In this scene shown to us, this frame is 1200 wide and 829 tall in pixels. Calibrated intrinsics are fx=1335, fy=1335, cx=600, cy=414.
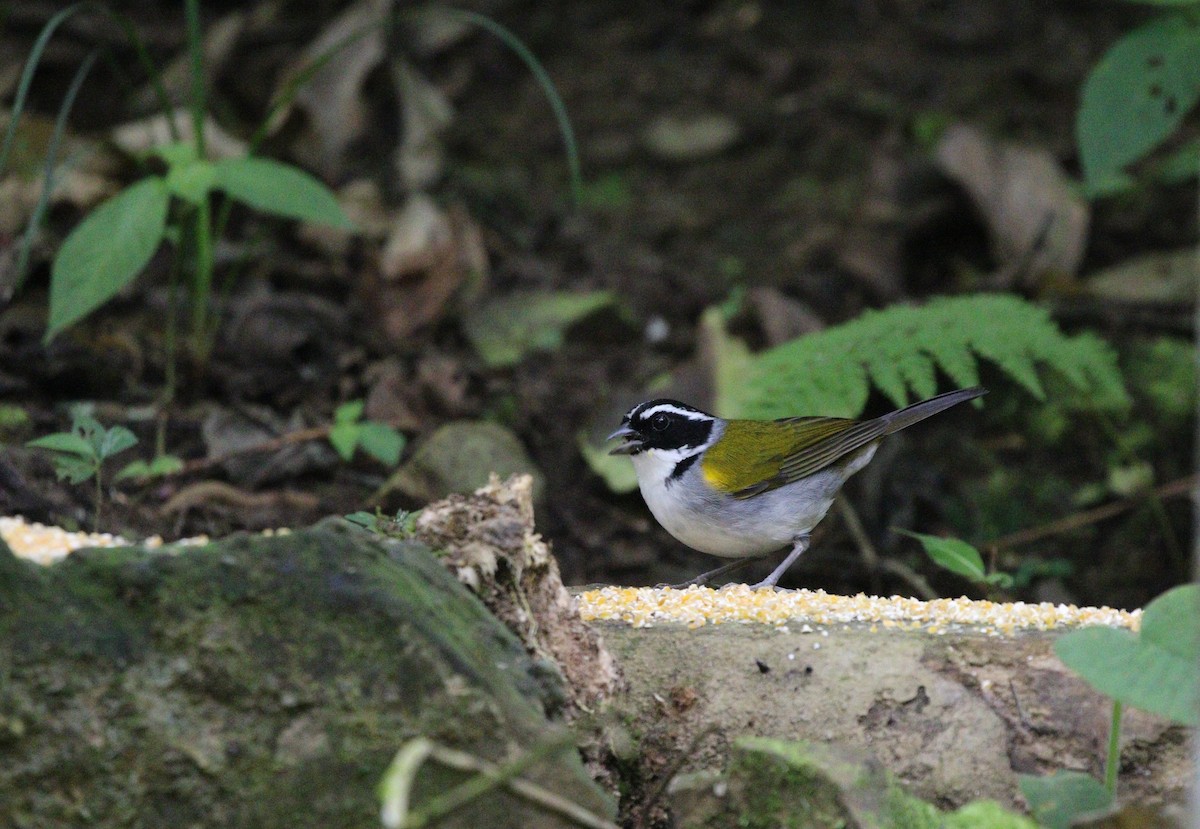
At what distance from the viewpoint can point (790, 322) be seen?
7.31 meters

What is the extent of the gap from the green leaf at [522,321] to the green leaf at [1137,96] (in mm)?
2924

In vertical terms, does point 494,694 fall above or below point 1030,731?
above

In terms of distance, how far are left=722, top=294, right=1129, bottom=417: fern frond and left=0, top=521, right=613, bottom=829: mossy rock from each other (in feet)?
10.7

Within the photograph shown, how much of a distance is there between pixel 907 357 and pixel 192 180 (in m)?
3.06

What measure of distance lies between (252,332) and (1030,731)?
4724mm

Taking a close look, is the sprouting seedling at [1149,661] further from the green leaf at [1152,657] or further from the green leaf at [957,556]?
the green leaf at [957,556]

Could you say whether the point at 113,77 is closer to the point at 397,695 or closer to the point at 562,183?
the point at 562,183

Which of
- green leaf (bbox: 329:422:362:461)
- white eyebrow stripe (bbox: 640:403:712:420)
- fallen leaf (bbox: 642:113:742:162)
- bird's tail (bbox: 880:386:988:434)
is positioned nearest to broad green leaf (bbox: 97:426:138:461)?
green leaf (bbox: 329:422:362:461)

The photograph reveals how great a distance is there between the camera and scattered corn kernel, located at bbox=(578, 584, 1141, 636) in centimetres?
363

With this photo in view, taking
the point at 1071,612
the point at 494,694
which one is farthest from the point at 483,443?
the point at 494,694

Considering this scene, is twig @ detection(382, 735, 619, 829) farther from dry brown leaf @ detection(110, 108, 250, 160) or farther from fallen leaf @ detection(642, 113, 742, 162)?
fallen leaf @ detection(642, 113, 742, 162)

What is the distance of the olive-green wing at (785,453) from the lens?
5.32 metres

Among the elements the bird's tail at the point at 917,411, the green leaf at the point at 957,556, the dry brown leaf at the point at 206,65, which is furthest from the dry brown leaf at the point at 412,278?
the green leaf at the point at 957,556

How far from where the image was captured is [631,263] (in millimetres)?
8648
